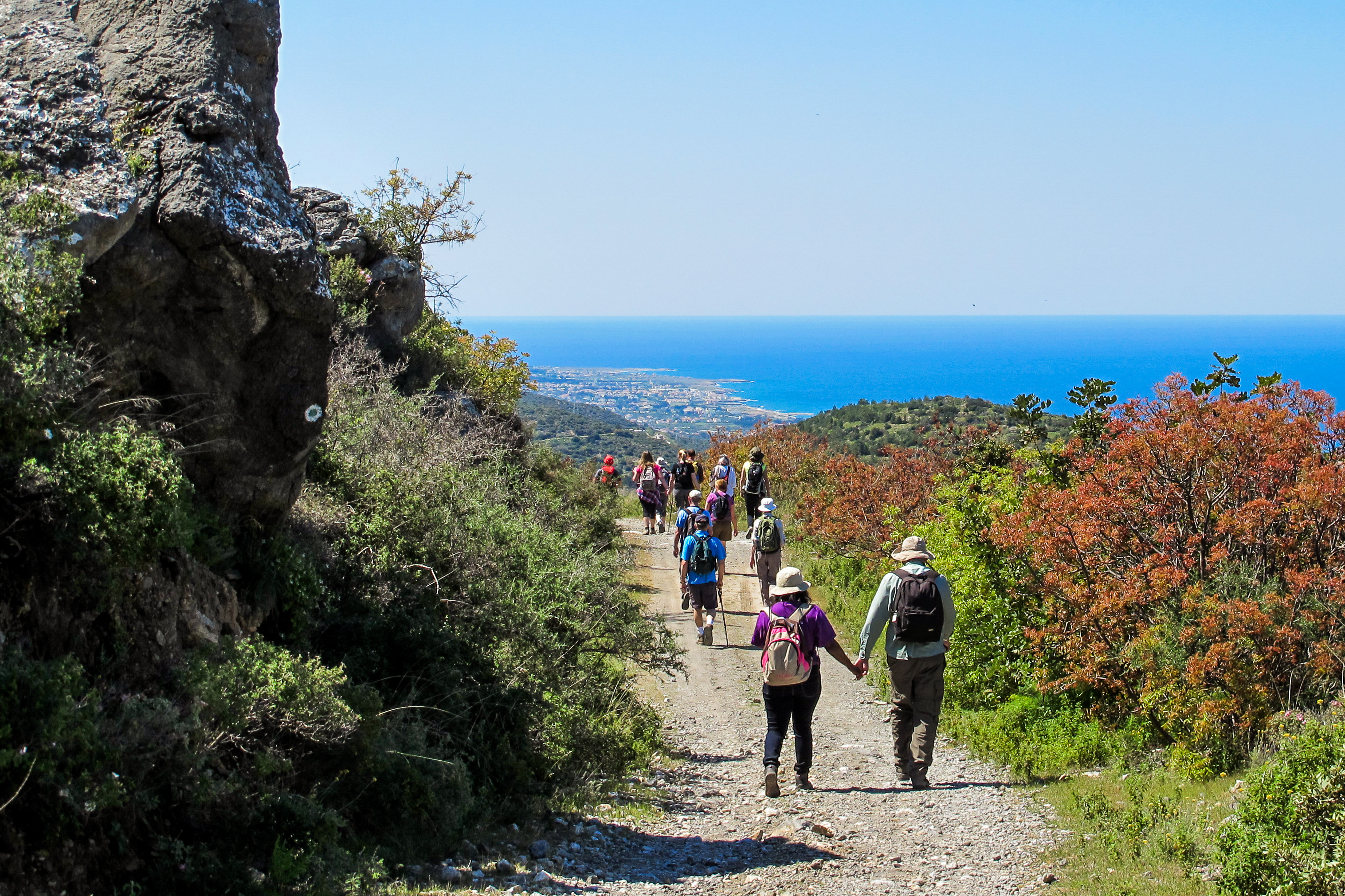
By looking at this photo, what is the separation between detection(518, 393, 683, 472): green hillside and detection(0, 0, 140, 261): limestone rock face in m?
37.8

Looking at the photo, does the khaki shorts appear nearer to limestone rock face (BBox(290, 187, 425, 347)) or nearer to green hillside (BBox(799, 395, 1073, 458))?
limestone rock face (BBox(290, 187, 425, 347))

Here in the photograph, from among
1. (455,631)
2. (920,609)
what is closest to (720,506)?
(920,609)

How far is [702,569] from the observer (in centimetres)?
1284

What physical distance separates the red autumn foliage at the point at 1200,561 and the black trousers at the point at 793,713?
2.14 metres

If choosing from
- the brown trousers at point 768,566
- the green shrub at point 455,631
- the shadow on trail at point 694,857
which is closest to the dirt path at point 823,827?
the shadow on trail at point 694,857

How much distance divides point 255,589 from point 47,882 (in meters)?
2.76

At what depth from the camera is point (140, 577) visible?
18.5 ft

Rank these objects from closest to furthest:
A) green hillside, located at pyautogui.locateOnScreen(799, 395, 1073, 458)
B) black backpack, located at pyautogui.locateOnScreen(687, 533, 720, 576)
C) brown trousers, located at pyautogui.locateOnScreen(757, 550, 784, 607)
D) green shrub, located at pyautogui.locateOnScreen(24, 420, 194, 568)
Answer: green shrub, located at pyautogui.locateOnScreen(24, 420, 194, 568)
black backpack, located at pyautogui.locateOnScreen(687, 533, 720, 576)
brown trousers, located at pyautogui.locateOnScreen(757, 550, 784, 607)
green hillside, located at pyautogui.locateOnScreen(799, 395, 1073, 458)

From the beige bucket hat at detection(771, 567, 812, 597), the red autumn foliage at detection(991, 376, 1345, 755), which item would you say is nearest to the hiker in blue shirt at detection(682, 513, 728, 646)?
the red autumn foliage at detection(991, 376, 1345, 755)

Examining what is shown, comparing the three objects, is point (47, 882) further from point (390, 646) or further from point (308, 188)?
point (308, 188)

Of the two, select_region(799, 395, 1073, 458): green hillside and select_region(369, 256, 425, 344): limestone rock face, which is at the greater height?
select_region(369, 256, 425, 344): limestone rock face

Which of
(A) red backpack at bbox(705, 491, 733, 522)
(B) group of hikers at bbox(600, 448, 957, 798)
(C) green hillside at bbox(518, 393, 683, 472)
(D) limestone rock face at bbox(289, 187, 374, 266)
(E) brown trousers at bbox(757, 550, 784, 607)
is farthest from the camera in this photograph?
(C) green hillside at bbox(518, 393, 683, 472)

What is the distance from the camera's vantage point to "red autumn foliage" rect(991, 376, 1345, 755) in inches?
295

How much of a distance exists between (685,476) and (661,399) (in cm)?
10854
